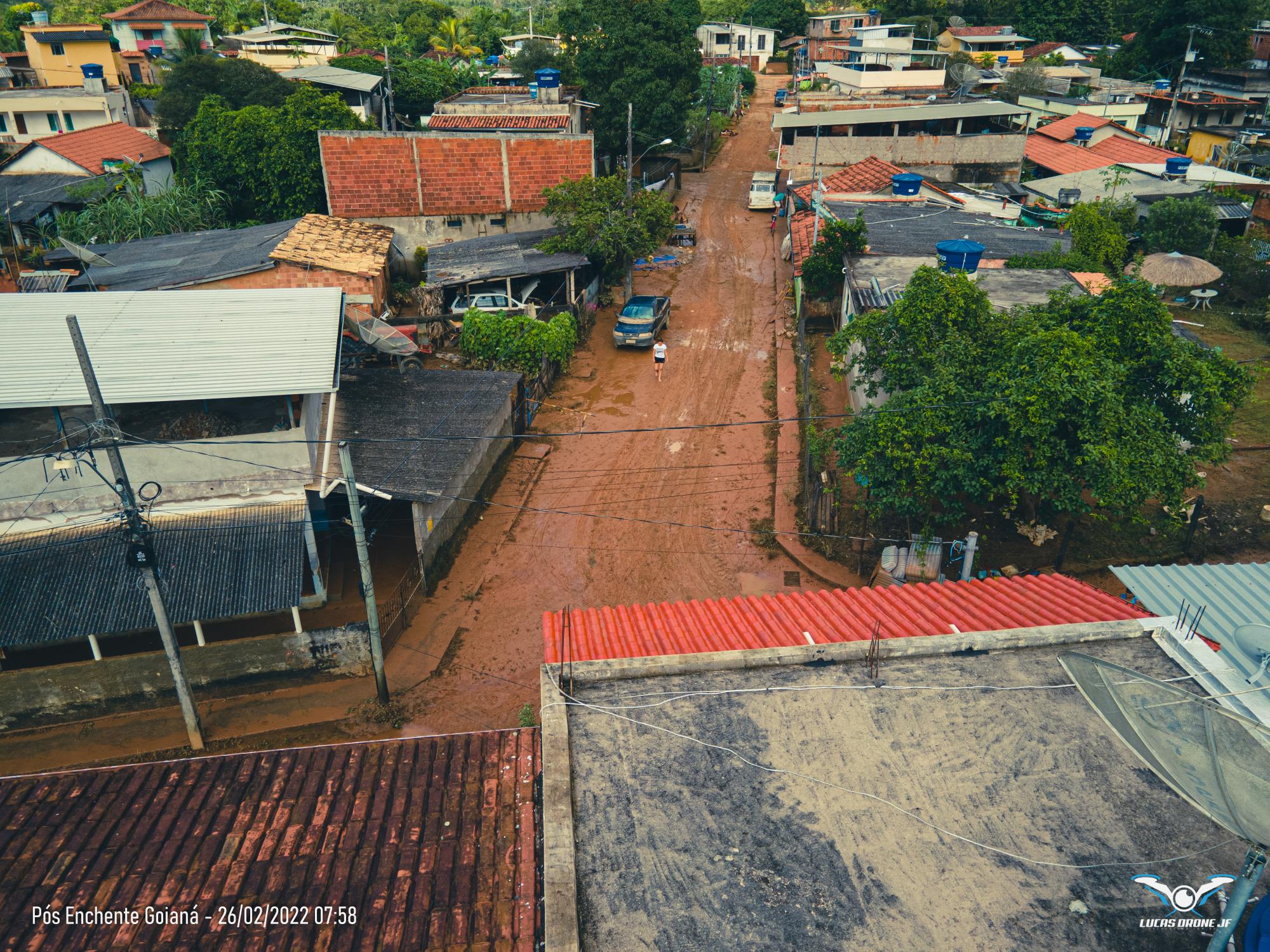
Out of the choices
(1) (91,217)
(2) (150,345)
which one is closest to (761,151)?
(1) (91,217)

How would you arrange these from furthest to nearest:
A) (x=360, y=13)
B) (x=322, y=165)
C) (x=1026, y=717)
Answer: (x=360, y=13), (x=322, y=165), (x=1026, y=717)

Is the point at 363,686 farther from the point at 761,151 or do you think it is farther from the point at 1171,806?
the point at 761,151

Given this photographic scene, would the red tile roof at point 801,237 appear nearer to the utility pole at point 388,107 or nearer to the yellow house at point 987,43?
the utility pole at point 388,107

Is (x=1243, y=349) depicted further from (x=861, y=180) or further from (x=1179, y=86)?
(x=1179, y=86)

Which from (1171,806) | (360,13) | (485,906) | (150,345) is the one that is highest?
(360,13)

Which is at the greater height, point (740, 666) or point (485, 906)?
point (740, 666)

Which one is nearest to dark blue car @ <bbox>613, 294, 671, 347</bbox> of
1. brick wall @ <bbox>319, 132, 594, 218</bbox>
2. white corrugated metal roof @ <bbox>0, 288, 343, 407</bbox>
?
brick wall @ <bbox>319, 132, 594, 218</bbox>
